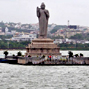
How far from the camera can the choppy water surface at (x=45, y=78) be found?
30406 mm

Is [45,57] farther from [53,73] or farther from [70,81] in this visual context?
[70,81]

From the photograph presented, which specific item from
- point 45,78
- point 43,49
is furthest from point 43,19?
point 45,78

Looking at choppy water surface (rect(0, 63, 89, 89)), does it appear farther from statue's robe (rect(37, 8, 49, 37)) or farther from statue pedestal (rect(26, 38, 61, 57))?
statue's robe (rect(37, 8, 49, 37))

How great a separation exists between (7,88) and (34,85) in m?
1.94

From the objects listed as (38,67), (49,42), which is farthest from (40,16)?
(38,67)

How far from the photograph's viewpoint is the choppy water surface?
99.8 feet

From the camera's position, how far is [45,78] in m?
34.3

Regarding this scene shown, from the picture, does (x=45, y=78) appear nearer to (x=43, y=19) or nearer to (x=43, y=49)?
(x=43, y=49)

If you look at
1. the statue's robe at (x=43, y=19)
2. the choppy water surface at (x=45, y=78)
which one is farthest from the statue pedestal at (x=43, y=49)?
the choppy water surface at (x=45, y=78)

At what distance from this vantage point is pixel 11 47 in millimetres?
148750

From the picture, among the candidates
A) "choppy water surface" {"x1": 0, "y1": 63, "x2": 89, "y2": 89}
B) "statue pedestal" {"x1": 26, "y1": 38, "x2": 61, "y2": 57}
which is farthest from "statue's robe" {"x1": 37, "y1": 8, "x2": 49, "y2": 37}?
"choppy water surface" {"x1": 0, "y1": 63, "x2": 89, "y2": 89}

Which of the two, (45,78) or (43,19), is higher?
Answer: (43,19)

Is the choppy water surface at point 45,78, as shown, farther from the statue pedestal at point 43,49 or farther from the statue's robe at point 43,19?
the statue's robe at point 43,19

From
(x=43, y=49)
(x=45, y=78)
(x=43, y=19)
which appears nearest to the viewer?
(x=45, y=78)
